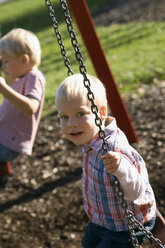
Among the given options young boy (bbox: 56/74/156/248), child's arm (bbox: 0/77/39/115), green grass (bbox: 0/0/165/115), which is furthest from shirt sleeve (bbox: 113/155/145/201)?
green grass (bbox: 0/0/165/115)

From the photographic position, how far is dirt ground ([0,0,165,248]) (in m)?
3.86

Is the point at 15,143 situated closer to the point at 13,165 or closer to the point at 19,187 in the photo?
the point at 19,187

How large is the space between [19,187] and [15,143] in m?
1.24

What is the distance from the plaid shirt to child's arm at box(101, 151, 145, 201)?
0.02m

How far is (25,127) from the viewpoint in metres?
3.60

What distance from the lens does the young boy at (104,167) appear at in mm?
2131

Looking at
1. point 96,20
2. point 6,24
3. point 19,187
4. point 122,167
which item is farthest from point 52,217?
point 6,24

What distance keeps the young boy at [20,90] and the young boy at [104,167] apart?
1.01 meters

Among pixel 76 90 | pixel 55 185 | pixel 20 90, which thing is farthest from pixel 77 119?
pixel 55 185

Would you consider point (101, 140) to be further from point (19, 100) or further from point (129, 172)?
point (19, 100)

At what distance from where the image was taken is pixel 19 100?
3166mm

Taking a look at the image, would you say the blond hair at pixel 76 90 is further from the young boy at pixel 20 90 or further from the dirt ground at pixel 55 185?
the dirt ground at pixel 55 185

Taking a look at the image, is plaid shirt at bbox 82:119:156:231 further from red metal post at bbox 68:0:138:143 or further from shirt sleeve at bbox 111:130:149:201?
red metal post at bbox 68:0:138:143

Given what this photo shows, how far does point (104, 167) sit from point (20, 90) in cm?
144
